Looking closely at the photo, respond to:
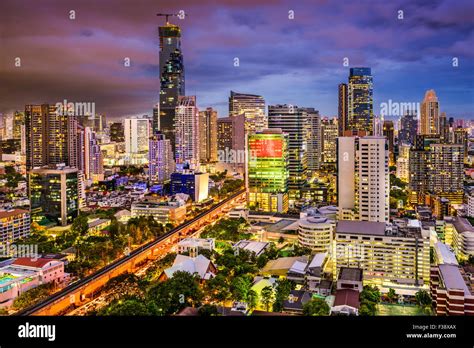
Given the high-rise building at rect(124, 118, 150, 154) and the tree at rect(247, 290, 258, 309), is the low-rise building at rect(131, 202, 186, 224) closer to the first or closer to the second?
the tree at rect(247, 290, 258, 309)

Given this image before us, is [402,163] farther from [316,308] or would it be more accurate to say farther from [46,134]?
[316,308]

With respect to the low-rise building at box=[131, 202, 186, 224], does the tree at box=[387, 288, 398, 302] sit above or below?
below

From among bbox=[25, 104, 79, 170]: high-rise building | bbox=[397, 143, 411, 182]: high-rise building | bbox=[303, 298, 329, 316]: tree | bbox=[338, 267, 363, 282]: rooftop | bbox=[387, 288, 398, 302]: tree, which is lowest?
bbox=[387, 288, 398, 302]: tree

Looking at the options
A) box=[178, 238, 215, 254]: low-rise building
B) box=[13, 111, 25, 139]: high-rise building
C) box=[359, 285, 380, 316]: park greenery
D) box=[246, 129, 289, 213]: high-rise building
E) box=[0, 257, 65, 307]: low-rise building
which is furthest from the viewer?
box=[13, 111, 25, 139]: high-rise building

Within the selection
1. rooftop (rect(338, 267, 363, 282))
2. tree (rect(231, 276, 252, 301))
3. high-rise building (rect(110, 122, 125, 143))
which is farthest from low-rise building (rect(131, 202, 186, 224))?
high-rise building (rect(110, 122, 125, 143))

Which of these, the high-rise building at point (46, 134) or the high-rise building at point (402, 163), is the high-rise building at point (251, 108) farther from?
the high-rise building at point (46, 134)
